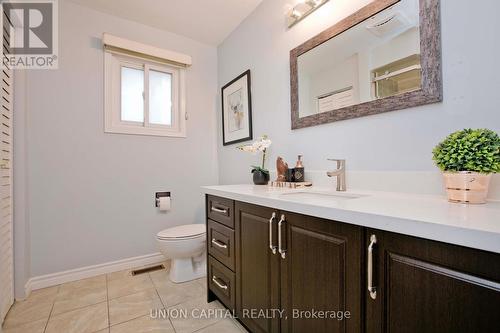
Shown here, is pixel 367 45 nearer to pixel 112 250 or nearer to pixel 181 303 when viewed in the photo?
pixel 181 303

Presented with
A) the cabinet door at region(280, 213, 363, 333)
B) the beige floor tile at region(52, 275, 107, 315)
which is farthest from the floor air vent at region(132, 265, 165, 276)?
the cabinet door at region(280, 213, 363, 333)

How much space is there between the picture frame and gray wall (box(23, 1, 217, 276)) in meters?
0.51

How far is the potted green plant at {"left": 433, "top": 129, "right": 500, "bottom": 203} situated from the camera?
73cm

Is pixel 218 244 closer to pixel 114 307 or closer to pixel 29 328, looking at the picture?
Answer: pixel 114 307

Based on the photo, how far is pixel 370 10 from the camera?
118 cm

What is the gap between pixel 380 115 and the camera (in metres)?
1.16

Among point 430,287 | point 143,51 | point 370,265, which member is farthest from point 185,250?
point 143,51

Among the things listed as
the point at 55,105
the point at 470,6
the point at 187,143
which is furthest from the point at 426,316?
the point at 55,105

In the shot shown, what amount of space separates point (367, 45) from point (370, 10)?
172 mm

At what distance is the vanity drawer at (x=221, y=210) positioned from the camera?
1.35 meters

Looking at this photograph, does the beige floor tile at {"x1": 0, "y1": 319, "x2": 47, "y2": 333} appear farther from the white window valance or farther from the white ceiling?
the white ceiling

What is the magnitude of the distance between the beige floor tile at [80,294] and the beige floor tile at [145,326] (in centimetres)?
41

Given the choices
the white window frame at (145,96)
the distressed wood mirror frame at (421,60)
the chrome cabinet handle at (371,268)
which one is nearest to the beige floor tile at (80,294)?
the white window frame at (145,96)

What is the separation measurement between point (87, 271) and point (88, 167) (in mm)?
928
